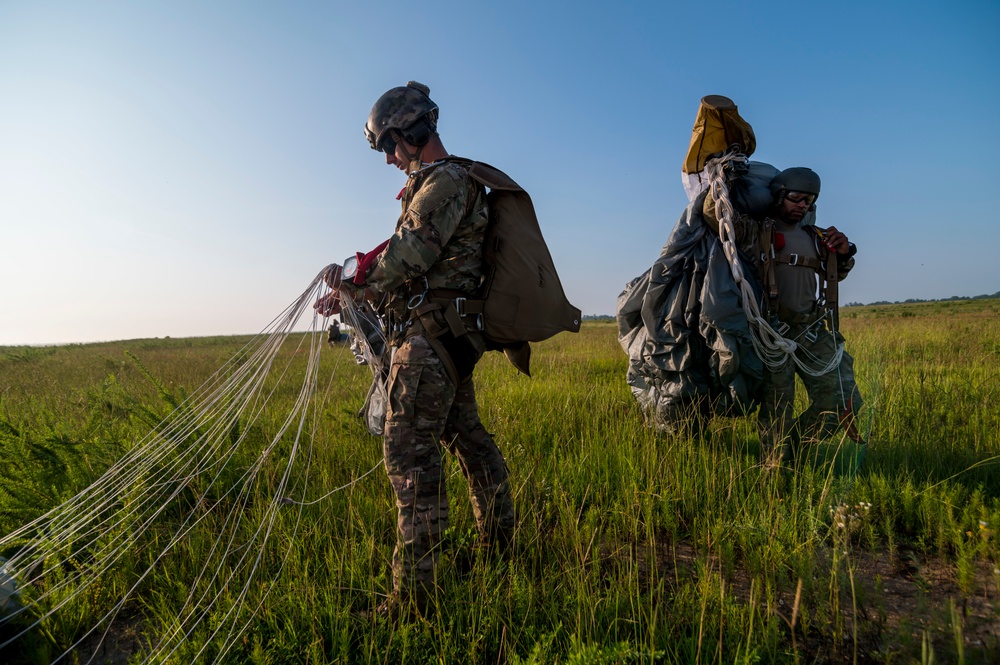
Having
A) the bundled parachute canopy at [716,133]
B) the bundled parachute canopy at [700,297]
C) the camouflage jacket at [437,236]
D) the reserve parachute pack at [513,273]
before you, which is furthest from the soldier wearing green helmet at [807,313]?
the camouflage jacket at [437,236]

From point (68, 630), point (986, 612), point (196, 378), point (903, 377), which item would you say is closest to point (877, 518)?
point (986, 612)

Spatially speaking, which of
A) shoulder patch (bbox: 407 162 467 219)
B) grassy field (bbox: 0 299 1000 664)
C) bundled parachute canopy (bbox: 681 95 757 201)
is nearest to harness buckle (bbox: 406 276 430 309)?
shoulder patch (bbox: 407 162 467 219)

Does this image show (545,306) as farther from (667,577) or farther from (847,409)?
(847,409)

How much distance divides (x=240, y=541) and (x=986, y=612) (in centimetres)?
371

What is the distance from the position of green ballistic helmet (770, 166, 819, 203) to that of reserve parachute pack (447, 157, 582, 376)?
240cm

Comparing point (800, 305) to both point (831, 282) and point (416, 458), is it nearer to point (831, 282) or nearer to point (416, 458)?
point (831, 282)

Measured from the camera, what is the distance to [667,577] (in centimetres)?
256

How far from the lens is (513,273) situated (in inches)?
98.3

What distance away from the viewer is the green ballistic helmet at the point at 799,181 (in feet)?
12.5

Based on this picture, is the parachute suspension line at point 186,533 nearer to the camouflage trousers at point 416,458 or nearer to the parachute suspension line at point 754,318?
the camouflage trousers at point 416,458

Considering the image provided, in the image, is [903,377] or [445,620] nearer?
[445,620]

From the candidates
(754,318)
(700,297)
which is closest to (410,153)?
(700,297)

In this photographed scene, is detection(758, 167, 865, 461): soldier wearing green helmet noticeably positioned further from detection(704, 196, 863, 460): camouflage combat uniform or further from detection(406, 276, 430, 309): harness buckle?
detection(406, 276, 430, 309): harness buckle

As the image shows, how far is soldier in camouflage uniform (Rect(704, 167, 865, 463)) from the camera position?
393 centimetres
